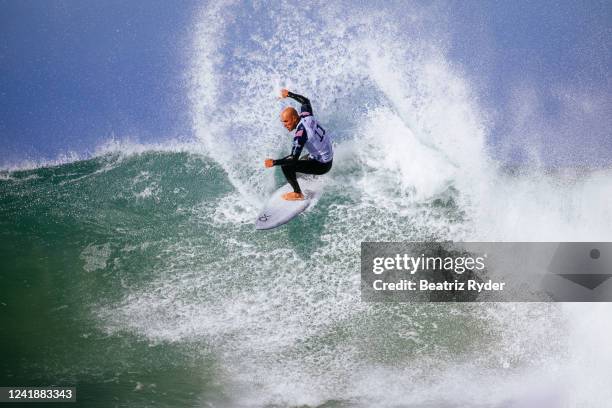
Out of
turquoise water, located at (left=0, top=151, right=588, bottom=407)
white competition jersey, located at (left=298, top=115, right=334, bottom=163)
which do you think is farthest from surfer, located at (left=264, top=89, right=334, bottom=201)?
turquoise water, located at (left=0, top=151, right=588, bottom=407)

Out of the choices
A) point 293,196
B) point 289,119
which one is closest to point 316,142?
point 289,119

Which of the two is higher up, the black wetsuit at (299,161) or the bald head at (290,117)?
the bald head at (290,117)

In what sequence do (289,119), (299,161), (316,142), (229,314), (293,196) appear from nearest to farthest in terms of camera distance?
(229,314), (289,119), (316,142), (299,161), (293,196)

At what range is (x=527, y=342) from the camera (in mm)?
6945

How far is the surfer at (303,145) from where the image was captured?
7.02 m

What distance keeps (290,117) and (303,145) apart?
424 mm

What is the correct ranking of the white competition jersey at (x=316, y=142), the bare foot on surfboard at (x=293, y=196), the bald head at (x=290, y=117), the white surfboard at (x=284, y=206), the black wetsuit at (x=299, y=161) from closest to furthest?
the black wetsuit at (x=299, y=161) < the bald head at (x=290, y=117) < the white competition jersey at (x=316, y=142) < the white surfboard at (x=284, y=206) < the bare foot on surfboard at (x=293, y=196)

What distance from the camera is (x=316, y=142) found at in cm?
741

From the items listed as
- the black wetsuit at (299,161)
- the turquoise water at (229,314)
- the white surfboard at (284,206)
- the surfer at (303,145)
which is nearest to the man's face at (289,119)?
the surfer at (303,145)

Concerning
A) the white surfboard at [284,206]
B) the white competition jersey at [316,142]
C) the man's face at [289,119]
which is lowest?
the white surfboard at [284,206]

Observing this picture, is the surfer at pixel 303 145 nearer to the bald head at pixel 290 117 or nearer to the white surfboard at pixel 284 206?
the bald head at pixel 290 117

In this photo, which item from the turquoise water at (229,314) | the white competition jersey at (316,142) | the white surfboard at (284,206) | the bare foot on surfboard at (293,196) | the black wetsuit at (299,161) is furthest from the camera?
the bare foot on surfboard at (293,196)

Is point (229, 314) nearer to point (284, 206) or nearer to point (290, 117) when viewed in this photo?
point (284, 206)

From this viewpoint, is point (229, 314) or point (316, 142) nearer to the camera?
point (229, 314)
